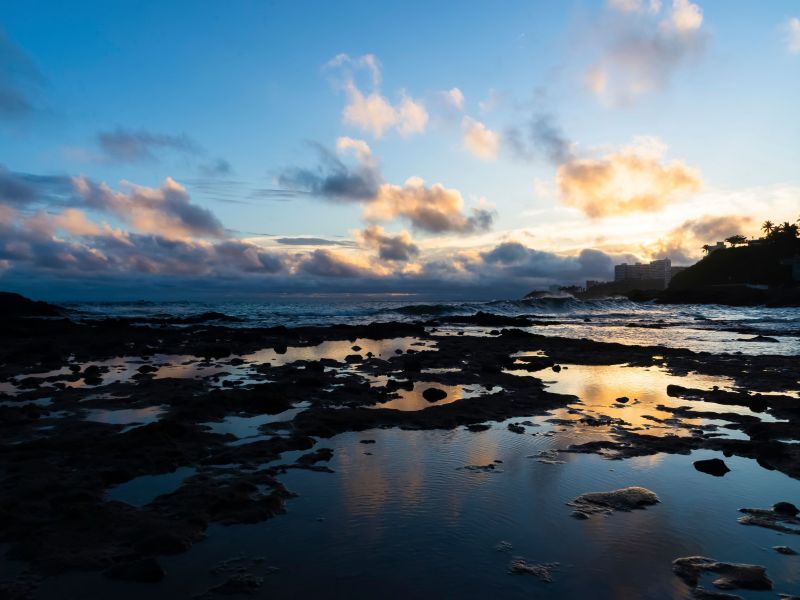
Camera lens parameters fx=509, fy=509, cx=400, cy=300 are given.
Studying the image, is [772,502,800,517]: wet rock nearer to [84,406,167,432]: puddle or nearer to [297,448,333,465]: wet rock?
[297,448,333,465]: wet rock

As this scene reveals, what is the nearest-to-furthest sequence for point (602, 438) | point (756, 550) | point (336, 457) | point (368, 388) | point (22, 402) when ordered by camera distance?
point (756, 550) → point (336, 457) → point (602, 438) → point (22, 402) → point (368, 388)

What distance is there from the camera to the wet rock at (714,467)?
24.6 ft

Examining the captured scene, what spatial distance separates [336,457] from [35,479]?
4.25 m

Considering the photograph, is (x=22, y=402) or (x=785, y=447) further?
(x=22, y=402)

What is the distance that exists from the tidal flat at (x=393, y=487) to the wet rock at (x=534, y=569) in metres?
0.02

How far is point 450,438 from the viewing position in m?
9.42

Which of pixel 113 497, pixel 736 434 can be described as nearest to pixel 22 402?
pixel 113 497

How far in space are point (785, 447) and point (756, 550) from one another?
13.9 feet

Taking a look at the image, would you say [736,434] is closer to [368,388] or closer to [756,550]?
[756,550]

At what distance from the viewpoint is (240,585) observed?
461cm

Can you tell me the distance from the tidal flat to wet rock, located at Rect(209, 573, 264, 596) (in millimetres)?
16

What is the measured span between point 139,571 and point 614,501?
5438 mm

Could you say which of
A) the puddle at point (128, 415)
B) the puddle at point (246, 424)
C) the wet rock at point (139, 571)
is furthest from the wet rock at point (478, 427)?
the puddle at point (128, 415)

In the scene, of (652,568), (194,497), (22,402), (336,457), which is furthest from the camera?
(22,402)
